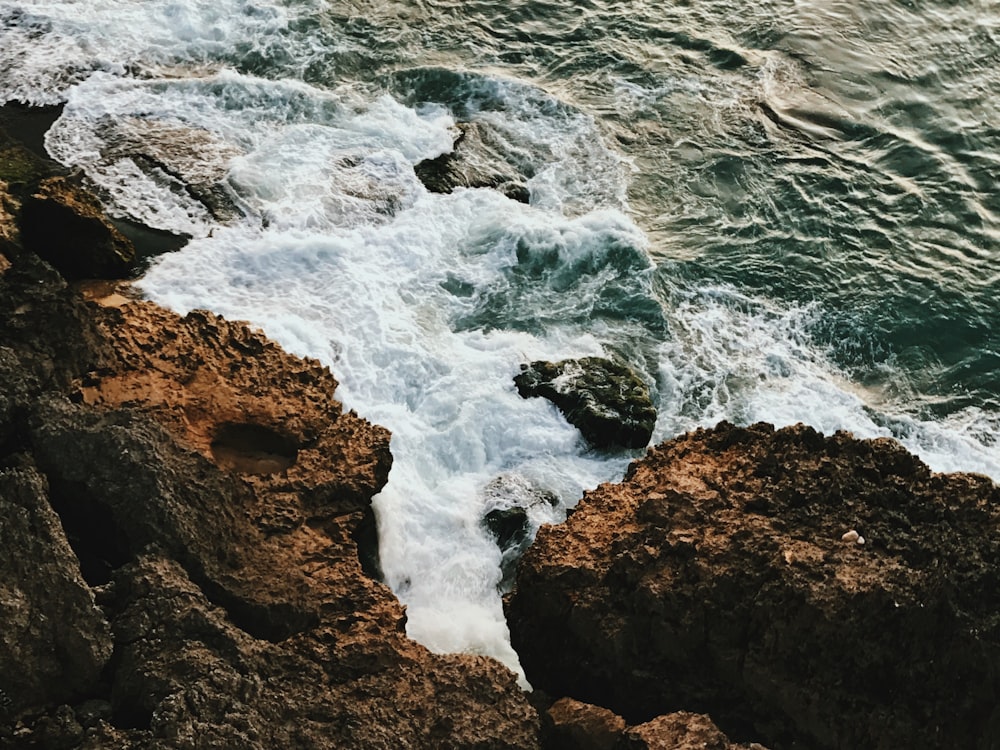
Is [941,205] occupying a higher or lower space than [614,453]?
higher

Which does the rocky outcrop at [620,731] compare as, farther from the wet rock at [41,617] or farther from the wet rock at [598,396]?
the wet rock at [598,396]

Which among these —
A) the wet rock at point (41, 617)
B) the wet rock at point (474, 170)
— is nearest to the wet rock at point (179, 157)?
the wet rock at point (474, 170)

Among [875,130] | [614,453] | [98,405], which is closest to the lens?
[98,405]

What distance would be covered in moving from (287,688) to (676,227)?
360 inches

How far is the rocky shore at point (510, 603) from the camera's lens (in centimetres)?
653

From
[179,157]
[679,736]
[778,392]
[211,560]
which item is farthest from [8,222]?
[679,736]

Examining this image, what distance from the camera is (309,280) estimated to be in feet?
40.9

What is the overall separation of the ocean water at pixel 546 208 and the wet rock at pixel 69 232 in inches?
23.6

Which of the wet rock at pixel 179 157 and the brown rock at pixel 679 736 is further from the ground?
the brown rock at pixel 679 736

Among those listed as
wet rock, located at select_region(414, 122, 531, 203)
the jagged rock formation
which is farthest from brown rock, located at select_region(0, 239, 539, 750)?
wet rock, located at select_region(414, 122, 531, 203)

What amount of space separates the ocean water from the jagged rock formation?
1415 mm

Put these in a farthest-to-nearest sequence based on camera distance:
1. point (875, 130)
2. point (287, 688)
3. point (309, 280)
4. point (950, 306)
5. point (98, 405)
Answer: point (875, 130) → point (950, 306) → point (309, 280) → point (98, 405) → point (287, 688)

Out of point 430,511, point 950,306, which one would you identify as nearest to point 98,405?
point 430,511

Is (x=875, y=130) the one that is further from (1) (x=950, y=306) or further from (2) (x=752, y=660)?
(2) (x=752, y=660)
